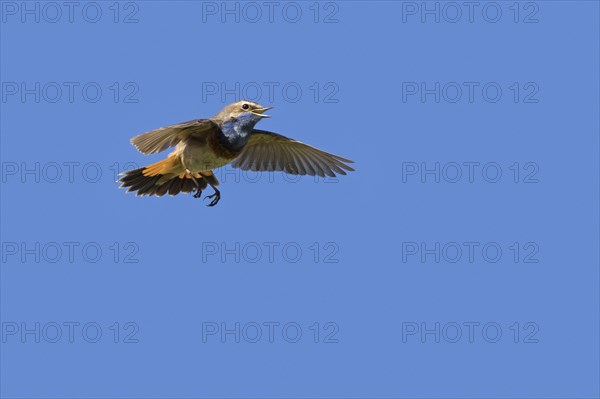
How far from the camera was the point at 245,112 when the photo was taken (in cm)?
1262

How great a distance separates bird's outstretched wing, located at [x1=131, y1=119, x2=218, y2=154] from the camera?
1221 cm

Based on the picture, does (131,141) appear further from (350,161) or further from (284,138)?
(350,161)

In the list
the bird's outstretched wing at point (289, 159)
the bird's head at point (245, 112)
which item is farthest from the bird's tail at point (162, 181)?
the bird's head at point (245, 112)

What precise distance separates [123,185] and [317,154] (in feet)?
9.25

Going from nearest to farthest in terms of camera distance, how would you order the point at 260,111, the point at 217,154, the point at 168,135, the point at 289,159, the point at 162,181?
the point at 168,135 < the point at 260,111 < the point at 217,154 < the point at 162,181 < the point at 289,159

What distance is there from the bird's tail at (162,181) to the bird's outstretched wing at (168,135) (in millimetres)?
1020

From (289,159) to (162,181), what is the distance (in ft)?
6.41

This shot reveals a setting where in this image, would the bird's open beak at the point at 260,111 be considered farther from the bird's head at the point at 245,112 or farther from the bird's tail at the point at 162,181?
the bird's tail at the point at 162,181

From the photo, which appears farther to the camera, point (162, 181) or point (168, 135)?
point (162, 181)

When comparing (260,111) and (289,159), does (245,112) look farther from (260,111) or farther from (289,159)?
(289,159)

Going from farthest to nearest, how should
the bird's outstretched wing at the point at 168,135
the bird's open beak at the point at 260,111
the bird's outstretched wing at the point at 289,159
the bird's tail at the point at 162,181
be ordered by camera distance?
the bird's outstretched wing at the point at 289,159 < the bird's tail at the point at 162,181 < the bird's open beak at the point at 260,111 < the bird's outstretched wing at the point at 168,135

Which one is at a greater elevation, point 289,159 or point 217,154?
point 289,159

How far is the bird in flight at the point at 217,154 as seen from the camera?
1255 centimetres

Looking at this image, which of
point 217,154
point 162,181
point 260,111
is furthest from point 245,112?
point 162,181
